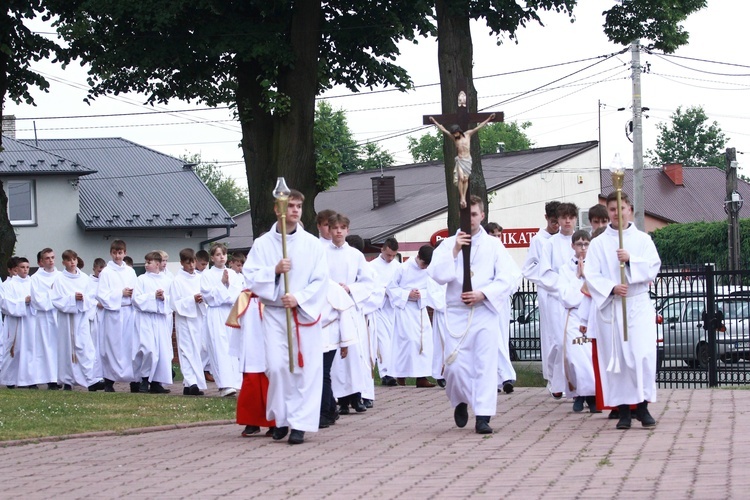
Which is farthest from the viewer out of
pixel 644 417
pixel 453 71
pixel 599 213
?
pixel 453 71

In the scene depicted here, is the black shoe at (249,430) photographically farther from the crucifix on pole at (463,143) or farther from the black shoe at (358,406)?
the black shoe at (358,406)

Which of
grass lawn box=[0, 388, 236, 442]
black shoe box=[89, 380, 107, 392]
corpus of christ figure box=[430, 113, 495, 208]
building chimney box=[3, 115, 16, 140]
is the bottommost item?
black shoe box=[89, 380, 107, 392]

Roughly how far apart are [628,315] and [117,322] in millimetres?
9743

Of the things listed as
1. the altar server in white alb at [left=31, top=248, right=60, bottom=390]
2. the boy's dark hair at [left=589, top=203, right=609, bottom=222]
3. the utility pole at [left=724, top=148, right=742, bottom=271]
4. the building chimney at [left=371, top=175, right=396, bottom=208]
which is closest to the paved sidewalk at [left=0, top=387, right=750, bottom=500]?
the boy's dark hair at [left=589, top=203, right=609, bottom=222]

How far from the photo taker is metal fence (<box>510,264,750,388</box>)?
1658cm

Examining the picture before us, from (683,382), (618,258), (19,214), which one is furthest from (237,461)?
(19,214)

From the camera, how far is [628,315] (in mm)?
10938

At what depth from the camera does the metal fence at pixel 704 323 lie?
16.6m

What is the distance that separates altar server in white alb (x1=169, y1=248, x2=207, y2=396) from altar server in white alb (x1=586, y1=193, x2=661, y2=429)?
723cm

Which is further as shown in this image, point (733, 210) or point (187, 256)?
point (733, 210)

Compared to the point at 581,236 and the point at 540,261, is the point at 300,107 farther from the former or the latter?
the point at 581,236

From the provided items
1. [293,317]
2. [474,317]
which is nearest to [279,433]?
[293,317]

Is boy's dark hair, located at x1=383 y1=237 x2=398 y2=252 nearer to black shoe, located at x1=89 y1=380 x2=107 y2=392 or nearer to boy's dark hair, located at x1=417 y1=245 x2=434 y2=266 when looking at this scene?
boy's dark hair, located at x1=417 y1=245 x2=434 y2=266

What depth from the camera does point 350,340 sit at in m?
12.2
